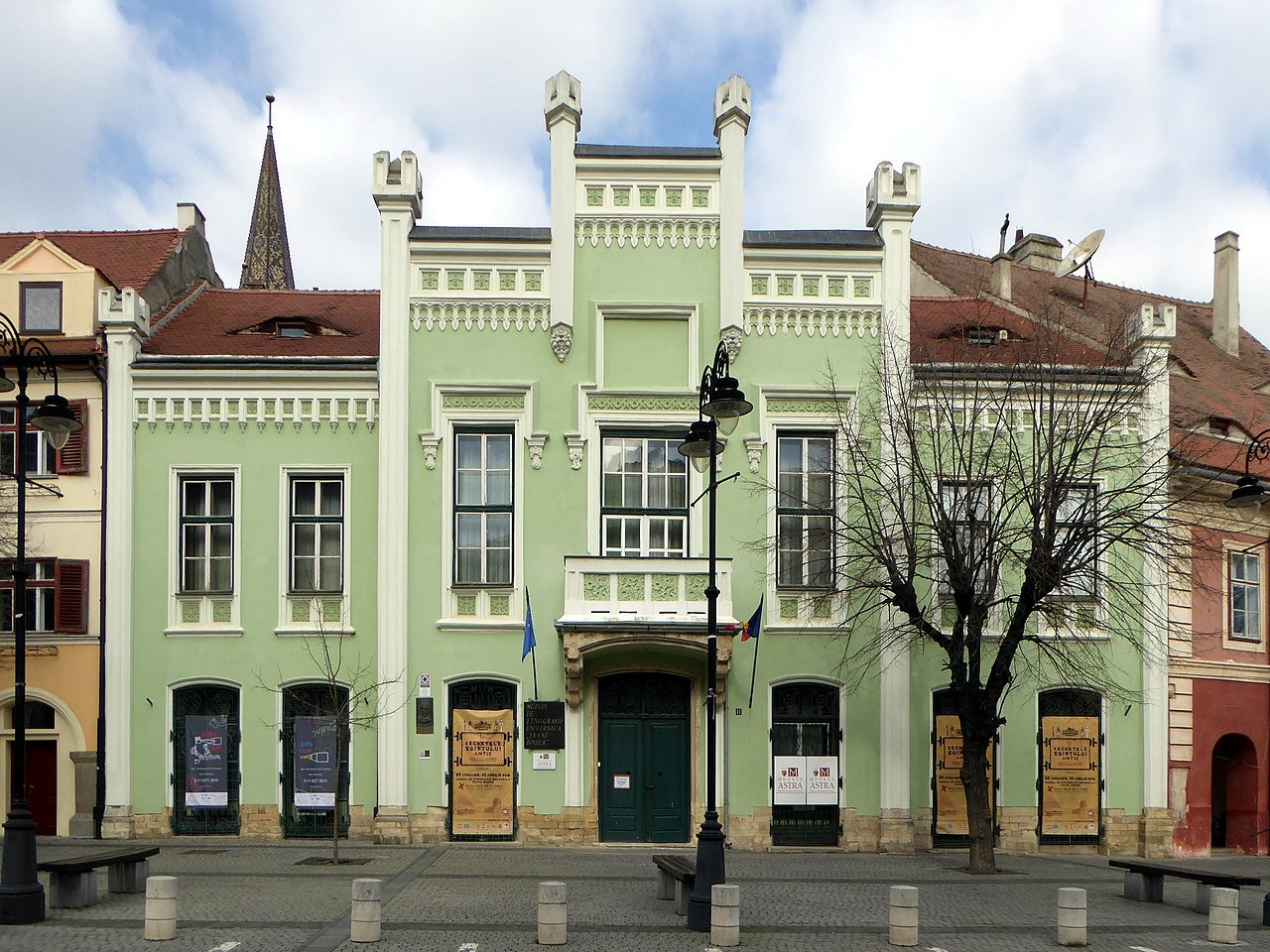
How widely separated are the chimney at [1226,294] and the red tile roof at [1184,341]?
0.32 metres

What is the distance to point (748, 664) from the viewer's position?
24.5 m

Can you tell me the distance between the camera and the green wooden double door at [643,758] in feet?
79.8

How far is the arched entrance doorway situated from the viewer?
2688cm

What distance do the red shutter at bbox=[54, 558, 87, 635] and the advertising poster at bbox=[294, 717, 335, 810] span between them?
14.8ft

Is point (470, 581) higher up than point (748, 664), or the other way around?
point (470, 581)

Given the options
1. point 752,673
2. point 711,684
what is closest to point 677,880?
point 711,684

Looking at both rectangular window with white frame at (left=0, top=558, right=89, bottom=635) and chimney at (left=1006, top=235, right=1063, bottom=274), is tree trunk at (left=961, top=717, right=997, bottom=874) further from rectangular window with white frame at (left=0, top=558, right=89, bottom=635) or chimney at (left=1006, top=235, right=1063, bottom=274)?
chimney at (left=1006, top=235, right=1063, bottom=274)

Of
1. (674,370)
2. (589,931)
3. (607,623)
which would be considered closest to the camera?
(589,931)

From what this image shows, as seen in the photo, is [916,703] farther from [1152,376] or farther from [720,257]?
[720,257]

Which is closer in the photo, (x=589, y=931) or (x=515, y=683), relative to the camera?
(x=589, y=931)

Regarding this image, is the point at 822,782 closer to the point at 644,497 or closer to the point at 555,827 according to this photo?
the point at 555,827

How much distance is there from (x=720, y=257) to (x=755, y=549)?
5511mm

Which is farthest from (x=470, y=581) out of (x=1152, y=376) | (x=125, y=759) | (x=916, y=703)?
(x=1152, y=376)

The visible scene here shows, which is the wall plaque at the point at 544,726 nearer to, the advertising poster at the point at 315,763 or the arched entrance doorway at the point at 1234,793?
the advertising poster at the point at 315,763
